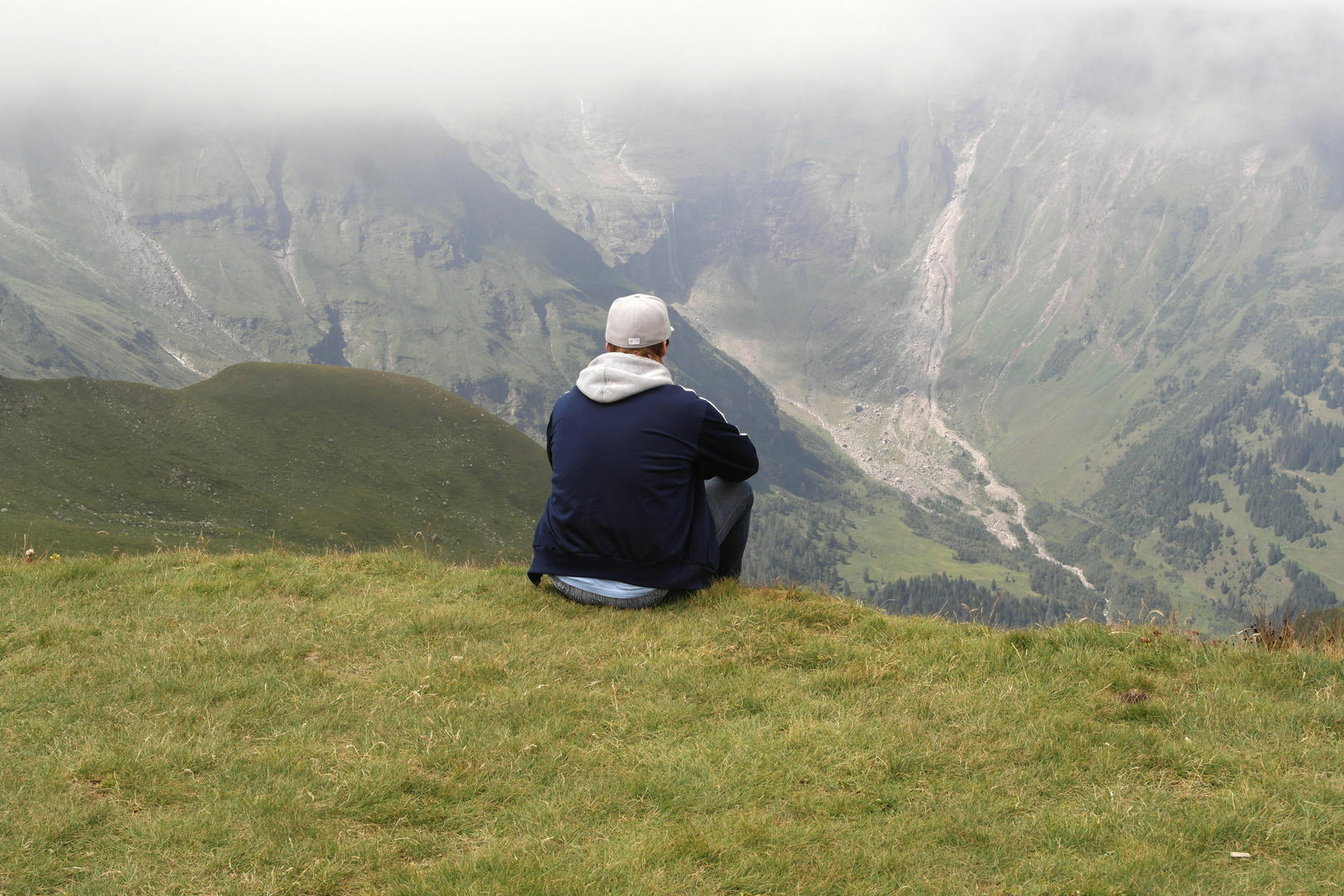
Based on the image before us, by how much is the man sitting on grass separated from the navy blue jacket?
13 mm

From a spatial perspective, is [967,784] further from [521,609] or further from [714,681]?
[521,609]

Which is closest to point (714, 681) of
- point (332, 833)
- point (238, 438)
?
point (332, 833)

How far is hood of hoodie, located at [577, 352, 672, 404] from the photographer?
429 inches

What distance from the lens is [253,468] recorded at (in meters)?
158

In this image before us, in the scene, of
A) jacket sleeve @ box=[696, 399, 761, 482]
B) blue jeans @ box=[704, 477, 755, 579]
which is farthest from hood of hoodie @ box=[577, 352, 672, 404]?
blue jeans @ box=[704, 477, 755, 579]

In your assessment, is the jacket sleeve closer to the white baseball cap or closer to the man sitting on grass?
the man sitting on grass

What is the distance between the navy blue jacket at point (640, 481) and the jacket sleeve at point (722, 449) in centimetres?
1

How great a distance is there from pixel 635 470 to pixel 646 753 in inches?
158

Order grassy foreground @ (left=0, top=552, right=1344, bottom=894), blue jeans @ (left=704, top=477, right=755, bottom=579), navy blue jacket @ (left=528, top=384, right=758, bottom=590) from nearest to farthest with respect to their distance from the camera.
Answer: grassy foreground @ (left=0, top=552, right=1344, bottom=894), navy blue jacket @ (left=528, top=384, right=758, bottom=590), blue jeans @ (left=704, top=477, right=755, bottom=579)

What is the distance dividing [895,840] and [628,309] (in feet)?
23.1

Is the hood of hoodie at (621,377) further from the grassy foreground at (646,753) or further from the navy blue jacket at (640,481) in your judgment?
the grassy foreground at (646,753)

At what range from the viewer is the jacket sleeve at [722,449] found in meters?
11.0

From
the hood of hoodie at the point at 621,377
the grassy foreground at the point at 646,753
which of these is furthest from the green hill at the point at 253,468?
the hood of hoodie at the point at 621,377

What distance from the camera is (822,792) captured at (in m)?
6.96
